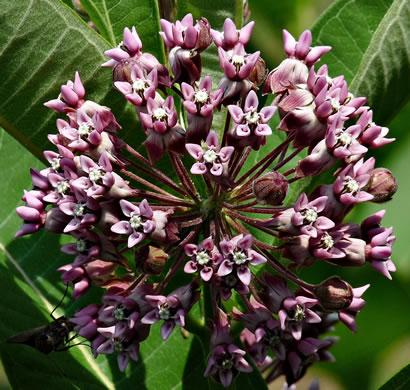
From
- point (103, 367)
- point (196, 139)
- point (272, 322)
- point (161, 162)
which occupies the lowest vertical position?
point (103, 367)

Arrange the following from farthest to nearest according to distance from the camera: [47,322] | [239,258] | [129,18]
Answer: [47,322], [129,18], [239,258]

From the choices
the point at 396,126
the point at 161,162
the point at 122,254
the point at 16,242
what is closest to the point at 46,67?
the point at 161,162

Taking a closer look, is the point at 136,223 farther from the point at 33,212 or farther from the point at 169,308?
the point at 33,212

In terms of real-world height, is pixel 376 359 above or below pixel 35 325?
above

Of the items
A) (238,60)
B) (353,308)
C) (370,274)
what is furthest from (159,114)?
(370,274)

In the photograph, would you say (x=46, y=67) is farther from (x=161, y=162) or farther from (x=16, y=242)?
(x=16, y=242)

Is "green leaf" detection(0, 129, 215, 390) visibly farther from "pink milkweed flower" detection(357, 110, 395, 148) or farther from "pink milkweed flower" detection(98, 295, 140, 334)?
"pink milkweed flower" detection(357, 110, 395, 148)

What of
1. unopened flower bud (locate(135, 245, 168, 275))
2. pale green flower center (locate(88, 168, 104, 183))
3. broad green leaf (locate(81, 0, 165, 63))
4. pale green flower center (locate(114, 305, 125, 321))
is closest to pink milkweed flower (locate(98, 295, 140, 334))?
pale green flower center (locate(114, 305, 125, 321))
